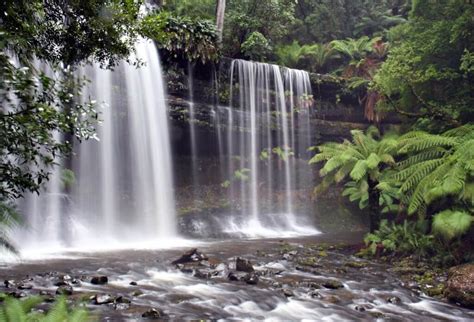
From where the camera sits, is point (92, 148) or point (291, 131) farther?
point (291, 131)

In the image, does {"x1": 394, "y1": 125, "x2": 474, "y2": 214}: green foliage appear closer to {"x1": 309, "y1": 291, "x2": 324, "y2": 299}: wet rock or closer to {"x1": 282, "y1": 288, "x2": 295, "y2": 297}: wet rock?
{"x1": 309, "y1": 291, "x2": 324, "y2": 299}: wet rock

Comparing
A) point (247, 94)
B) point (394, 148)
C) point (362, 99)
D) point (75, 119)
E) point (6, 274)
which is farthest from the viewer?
point (362, 99)

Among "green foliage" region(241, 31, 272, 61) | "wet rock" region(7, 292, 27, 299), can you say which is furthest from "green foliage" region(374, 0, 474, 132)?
"wet rock" region(7, 292, 27, 299)

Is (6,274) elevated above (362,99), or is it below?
below

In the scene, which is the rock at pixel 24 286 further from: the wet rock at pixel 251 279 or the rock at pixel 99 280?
the wet rock at pixel 251 279

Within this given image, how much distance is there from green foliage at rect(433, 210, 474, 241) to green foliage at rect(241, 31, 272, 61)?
11.5 meters

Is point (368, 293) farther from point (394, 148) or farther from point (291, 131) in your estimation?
point (291, 131)

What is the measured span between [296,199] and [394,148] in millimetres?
7055

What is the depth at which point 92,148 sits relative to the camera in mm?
13797

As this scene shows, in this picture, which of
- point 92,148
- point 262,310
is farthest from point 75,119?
→ point 92,148

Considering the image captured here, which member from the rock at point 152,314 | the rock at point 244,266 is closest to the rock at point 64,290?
the rock at point 152,314

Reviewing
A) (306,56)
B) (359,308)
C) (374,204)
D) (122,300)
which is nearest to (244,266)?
(359,308)

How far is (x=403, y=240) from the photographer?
10.1 m

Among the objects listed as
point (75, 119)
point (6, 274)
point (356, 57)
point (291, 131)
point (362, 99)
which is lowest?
point (6, 274)
